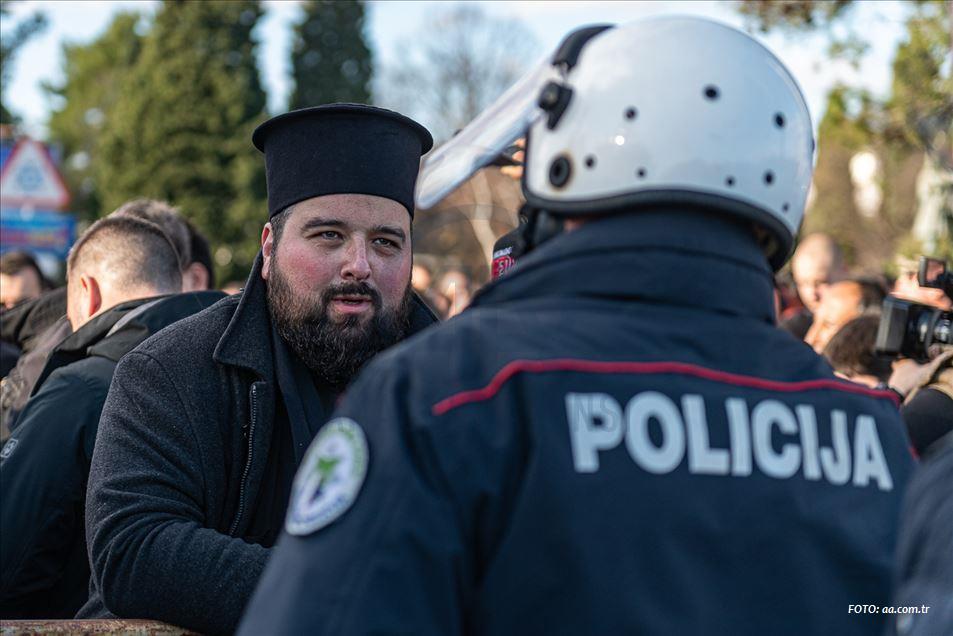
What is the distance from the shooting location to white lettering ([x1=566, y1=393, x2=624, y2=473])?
1578 millimetres

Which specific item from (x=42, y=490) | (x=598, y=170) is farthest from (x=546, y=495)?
(x=42, y=490)

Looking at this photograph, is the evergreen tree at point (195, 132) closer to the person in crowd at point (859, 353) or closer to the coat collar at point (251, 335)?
the person in crowd at point (859, 353)

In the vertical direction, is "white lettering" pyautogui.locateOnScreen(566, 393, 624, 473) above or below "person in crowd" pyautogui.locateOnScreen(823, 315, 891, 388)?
above

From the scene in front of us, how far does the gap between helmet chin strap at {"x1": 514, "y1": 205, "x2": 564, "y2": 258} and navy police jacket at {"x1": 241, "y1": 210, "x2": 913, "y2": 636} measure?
0.17 ft

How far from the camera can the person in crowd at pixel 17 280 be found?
777 centimetres

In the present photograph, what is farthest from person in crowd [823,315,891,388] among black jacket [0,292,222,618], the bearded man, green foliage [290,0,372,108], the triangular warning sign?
green foliage [290,0,372,108]

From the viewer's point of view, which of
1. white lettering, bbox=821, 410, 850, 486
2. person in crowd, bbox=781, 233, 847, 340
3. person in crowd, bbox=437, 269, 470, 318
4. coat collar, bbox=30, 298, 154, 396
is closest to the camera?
white lettering, bbox=821, 410, 850, 486

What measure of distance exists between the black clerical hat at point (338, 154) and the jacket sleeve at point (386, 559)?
2030mm

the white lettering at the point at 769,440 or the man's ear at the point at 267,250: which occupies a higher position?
the white lettering at the point at 769,440

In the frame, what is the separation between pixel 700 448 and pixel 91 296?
3.56 meters

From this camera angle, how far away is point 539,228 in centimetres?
183

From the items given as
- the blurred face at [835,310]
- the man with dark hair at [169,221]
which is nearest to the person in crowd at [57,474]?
the man with dark hair at [169,221]

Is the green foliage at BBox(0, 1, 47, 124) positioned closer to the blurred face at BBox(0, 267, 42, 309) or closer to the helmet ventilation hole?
the blurred face at BBox(0, 267, 42, 309)

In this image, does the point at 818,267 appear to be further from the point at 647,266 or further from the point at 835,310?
the point at 647,266
